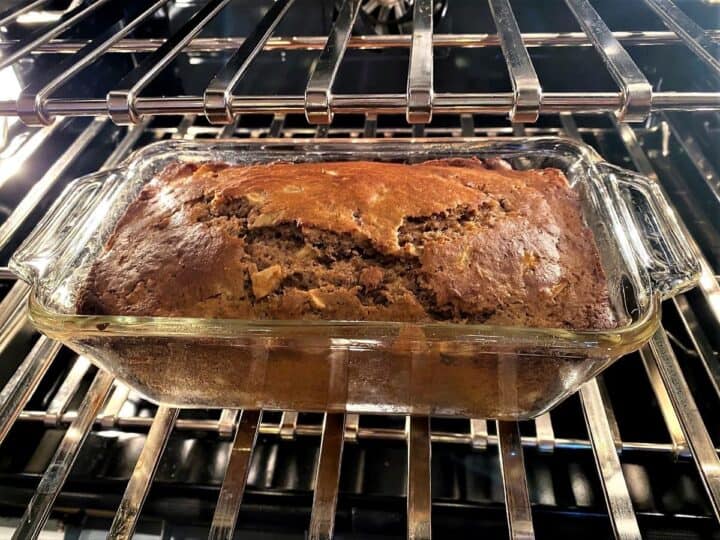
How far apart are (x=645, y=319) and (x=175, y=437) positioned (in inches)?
24.9

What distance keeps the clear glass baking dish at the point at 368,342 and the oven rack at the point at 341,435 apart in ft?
0.11

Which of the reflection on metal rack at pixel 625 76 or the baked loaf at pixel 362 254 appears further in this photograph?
the baked loaf at pixel 362 254

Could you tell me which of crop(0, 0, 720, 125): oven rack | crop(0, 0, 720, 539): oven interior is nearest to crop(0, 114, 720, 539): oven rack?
crop(0, 0, 720, 539): oven interior

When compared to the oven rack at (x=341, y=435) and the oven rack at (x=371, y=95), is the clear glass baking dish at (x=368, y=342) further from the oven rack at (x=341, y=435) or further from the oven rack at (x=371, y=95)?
the oven rack at (x=371, y=95)

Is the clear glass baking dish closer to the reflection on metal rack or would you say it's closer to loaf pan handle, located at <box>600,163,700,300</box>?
loaf pan handle, located at <box>600,163,700,300</box>

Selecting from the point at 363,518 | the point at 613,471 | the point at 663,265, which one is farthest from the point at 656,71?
the point at 363,518

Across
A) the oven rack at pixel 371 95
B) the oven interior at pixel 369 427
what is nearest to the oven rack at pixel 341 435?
the oven interior at pixel 369 427

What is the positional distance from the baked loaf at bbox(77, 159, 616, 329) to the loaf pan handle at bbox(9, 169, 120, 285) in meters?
0.06

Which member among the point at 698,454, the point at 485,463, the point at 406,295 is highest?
the point at 406,295

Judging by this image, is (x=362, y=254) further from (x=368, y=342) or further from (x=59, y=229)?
(x=59, y=229)

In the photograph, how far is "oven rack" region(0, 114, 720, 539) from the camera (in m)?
0.62

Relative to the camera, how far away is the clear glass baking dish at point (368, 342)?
24.4 inches

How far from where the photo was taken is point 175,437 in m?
0.78

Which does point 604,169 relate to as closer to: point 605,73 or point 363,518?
point 605,73
